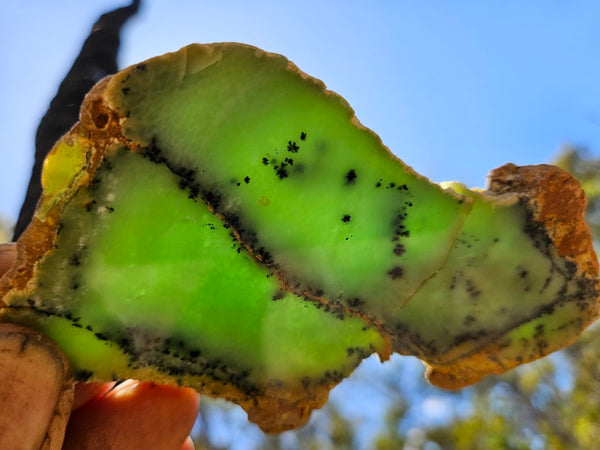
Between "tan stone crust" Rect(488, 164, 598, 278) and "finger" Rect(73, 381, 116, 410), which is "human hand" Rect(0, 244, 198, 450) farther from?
"tan stone crust" Rect(488, 164, 598, 278)

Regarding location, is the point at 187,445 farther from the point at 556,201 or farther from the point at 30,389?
the point at 556,201

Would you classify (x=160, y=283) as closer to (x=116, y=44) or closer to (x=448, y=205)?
(x=448, y=205)

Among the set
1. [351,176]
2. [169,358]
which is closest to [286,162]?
[351,176]

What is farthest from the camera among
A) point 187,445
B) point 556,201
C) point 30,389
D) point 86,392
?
point 187,445

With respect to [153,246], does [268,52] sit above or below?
above

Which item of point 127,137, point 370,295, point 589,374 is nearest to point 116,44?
point 127,137

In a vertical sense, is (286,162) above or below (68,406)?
above

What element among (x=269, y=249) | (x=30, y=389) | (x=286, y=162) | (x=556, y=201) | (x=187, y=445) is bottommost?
(x=187, y=445)
